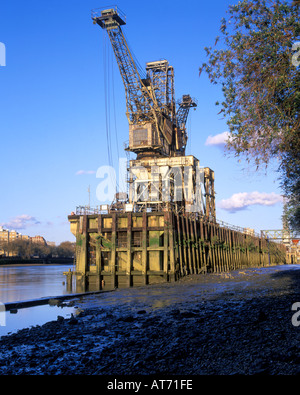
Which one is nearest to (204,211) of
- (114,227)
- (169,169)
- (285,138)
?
(169,169)

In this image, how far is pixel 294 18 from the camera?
11.0 meters

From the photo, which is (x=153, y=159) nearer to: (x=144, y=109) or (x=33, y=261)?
(x=144, y=109)

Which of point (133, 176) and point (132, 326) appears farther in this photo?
point (133, 176)

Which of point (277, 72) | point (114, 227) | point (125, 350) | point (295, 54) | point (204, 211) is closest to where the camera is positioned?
point (125, 350)

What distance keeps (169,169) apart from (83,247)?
2494 centimetres

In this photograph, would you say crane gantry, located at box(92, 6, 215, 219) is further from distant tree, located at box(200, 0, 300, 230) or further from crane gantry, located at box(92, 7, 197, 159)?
distant tree, located at box(200, 0, 300, 230)

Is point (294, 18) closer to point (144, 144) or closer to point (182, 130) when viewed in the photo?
point (144, 144)

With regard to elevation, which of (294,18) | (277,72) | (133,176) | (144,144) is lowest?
(277,72)
